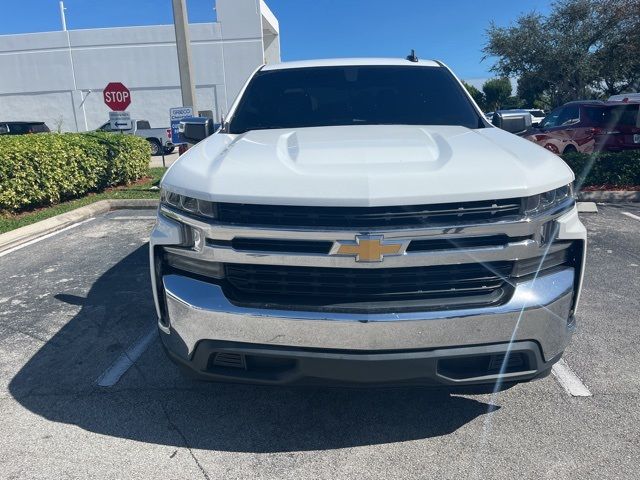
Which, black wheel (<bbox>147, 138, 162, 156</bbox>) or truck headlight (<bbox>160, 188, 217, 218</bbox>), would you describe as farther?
black wheel (<bbox>147, 138, 162, 156</bbox>)

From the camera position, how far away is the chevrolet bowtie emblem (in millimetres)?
2150

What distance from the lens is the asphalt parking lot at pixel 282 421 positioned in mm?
2471

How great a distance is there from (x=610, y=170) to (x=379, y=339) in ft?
31.5

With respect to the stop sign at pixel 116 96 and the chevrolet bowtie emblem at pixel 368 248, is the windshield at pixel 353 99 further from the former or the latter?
the stop sign at pixel 116 96

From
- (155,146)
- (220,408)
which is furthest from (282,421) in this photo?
(155,146)

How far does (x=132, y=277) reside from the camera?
5301mm

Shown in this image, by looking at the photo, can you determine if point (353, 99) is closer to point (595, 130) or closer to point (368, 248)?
point (368, 248)

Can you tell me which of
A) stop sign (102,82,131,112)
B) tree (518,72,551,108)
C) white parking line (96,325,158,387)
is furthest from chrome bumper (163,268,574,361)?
tree (518,72,551,108)

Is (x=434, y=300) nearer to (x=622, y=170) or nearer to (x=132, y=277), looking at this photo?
(x=132, y=277)

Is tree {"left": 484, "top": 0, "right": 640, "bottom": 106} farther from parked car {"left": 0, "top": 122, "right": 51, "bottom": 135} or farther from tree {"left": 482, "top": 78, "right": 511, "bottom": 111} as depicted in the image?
parked car {"left": 0, "top": 122, "right": 51, "bottom": 135}

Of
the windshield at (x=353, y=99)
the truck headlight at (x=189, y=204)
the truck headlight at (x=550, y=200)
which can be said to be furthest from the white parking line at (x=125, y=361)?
the truck headlight at (x=550, y=200)

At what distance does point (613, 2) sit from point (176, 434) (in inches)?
934

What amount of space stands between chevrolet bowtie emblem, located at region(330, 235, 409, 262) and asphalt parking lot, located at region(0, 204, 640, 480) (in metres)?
0.94

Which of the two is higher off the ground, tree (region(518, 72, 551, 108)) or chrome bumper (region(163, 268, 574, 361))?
tree (region(518, 72, 551, 108))
